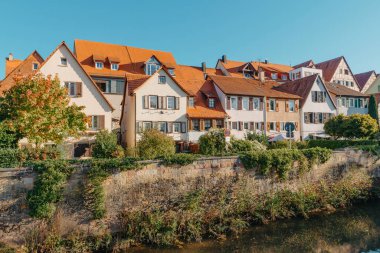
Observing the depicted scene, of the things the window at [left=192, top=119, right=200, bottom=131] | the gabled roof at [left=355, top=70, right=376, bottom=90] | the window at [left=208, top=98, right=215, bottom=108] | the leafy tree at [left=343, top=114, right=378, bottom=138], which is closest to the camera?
the leafy tree at [left=343, top=114, right=378, bottom=138]

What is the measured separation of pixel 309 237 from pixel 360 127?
61.5 feet

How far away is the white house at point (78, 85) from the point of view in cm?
2652

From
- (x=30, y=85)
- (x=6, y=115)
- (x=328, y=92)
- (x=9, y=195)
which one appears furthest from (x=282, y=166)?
(x=328, y=92)

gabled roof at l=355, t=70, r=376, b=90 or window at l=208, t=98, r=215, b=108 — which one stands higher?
gabled roof at l=355, t=70, r=376, b=90

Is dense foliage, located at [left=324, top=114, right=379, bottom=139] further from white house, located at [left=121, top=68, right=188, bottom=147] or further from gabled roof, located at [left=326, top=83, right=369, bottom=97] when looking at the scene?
white house, located at [left=121, top=68, right=188, bottom=147]

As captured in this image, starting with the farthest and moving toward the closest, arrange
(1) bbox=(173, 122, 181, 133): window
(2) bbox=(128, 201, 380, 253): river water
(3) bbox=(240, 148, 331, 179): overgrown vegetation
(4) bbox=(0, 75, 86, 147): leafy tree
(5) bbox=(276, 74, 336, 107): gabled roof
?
(5) bbox=(276, 74, 336, 107): gabled roof < (1) bbox=(173, 122, 181, 133): window < (4) bbox=(0, 75, 86, 147): leafy tree < (3) bbox=(240, 148, 331, 179): overgrown vegetation < (2) bbox=(128, 201, 380, 253): river water

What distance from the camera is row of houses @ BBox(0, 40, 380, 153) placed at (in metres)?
27.5

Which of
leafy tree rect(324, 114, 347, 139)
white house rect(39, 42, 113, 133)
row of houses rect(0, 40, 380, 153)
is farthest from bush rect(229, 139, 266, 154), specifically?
white house rect(39, 42, 113, 133)

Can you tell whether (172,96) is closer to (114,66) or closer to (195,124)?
(195,124)

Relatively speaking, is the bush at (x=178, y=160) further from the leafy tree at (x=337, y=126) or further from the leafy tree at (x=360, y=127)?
the leafy tree at (x=337, y=126)

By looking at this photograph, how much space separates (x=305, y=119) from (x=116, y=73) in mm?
24678

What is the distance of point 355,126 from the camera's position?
92.7 ft

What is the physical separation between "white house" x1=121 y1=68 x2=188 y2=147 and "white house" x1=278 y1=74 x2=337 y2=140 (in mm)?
16792

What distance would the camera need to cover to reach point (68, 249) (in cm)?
1084
